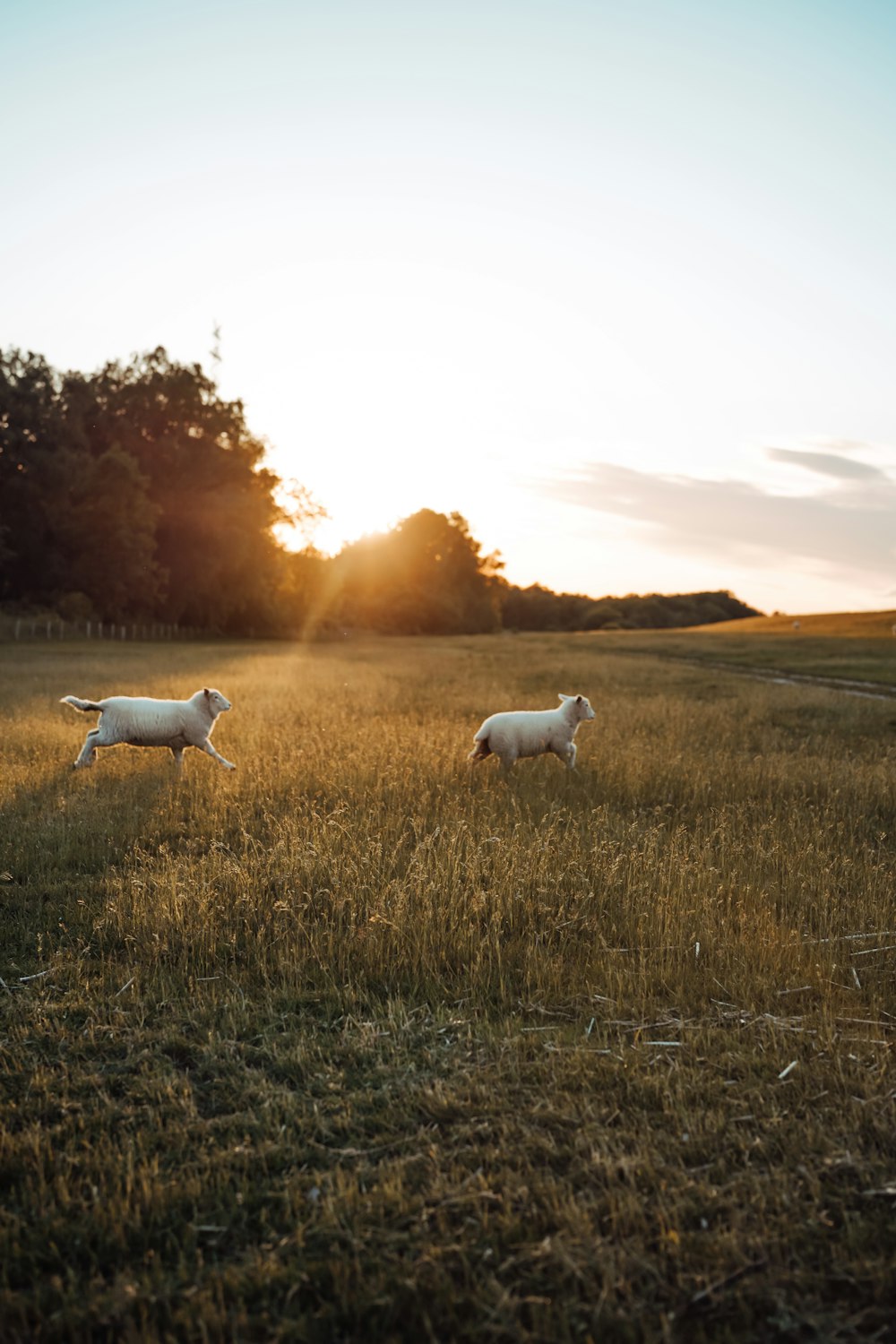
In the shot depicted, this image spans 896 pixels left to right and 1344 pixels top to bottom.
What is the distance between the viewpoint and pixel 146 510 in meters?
58.3

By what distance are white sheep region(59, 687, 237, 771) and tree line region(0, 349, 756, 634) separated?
45.3 meters

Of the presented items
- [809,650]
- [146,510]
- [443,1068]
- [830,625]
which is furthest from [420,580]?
[443,1068]

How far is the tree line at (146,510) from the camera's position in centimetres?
5581

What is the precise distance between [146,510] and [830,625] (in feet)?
212

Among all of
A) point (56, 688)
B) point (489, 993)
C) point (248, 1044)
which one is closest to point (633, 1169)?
point (489, 993)

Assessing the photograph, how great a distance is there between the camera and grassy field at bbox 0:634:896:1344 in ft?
10.0

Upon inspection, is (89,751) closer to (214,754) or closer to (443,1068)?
(214,754)

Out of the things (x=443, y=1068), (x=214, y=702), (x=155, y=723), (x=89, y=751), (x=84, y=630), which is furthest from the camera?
(x=84, y=630)

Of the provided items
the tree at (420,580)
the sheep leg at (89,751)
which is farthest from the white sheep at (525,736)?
the tree at (420,580)

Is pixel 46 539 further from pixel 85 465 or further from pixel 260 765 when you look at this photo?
pixel 260 765

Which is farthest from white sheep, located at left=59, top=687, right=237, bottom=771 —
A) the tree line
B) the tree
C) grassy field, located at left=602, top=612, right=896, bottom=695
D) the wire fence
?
the tree

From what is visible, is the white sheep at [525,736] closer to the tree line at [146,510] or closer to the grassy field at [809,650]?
the grassy field at [809,650]

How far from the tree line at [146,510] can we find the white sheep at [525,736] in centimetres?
4801

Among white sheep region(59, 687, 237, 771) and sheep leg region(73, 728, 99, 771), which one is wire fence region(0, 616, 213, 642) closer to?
sheep leg region(73, 728, 99, 771)
